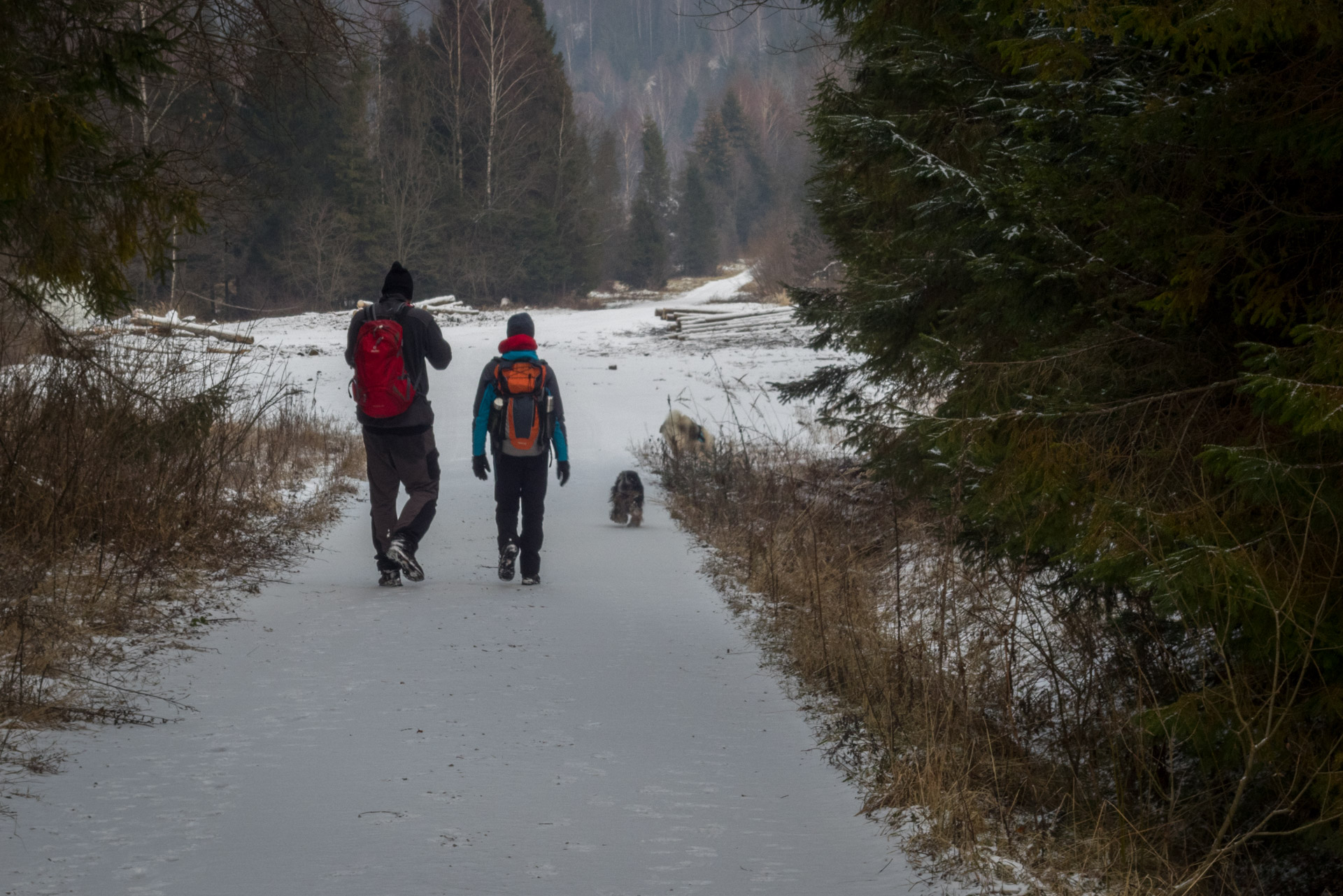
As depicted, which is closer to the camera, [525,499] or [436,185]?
[525,499]

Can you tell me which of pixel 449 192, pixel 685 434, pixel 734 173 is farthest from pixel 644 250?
pixel 685 434

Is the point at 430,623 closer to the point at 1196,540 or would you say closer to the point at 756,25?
the point at 1196,540

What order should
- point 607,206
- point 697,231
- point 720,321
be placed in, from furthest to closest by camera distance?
point 697,231
point 607,206
point 720,321

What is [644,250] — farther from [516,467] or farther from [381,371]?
[381,371]

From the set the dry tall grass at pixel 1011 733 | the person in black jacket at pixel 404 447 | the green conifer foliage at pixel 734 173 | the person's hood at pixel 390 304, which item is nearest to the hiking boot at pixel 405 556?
the person in black jacket at pixel 404 447

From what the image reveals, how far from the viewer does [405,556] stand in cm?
770

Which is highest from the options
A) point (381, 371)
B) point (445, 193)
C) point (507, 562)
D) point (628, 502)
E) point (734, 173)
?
point (734, 173)

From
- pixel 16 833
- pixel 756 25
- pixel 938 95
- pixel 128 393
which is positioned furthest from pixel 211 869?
pixel 756 25

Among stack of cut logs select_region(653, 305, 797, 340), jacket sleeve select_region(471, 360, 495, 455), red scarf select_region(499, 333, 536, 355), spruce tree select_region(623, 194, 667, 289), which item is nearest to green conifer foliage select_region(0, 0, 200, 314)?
jacket sleeve select_region(471, 360, 495, 455)

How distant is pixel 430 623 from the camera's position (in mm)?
6543

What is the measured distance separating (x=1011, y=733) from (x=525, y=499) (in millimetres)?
4828

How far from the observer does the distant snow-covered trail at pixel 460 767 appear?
3232 millimetres

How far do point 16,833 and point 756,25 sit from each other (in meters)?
130

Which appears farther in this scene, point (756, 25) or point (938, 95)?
point (756, 25)
